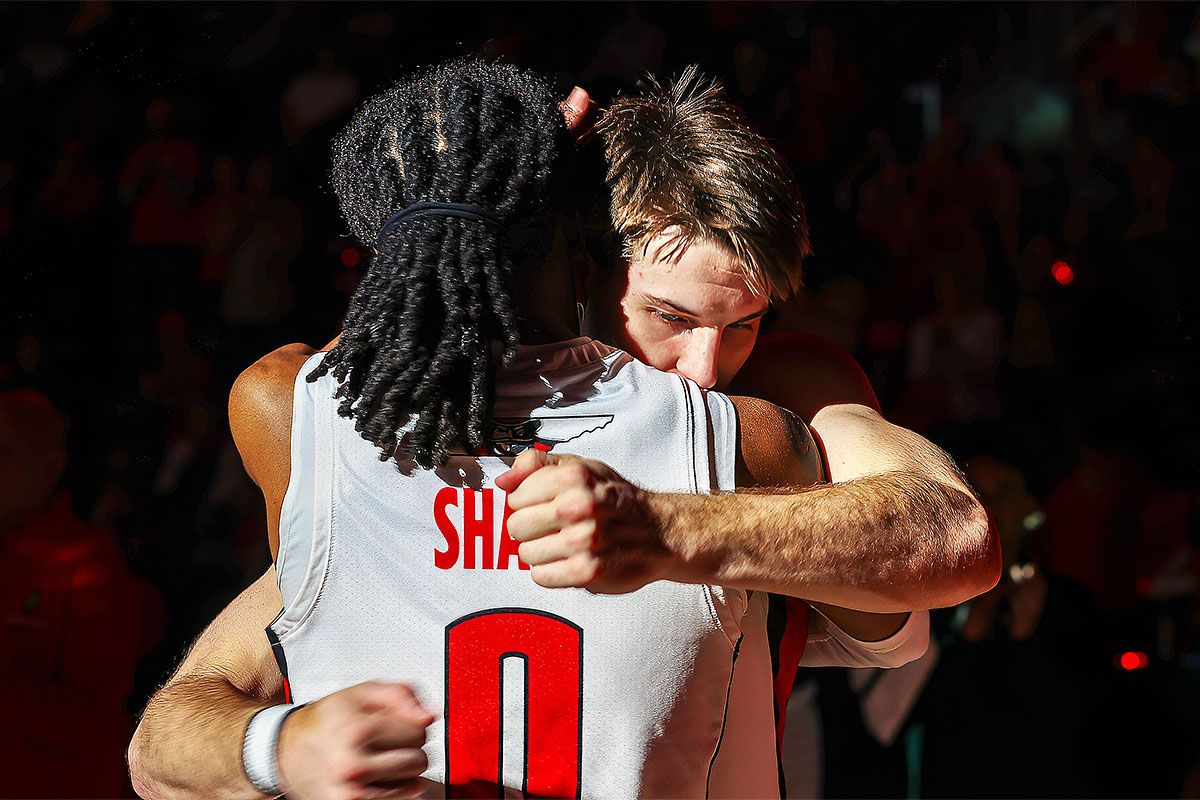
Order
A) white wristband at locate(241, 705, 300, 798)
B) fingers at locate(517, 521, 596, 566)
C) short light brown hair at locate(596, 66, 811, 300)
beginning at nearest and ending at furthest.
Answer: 1. fingers at locate(517, 521, 596, 566)
2. white wristband at locate(241, 705, 300, 798)
3. short light brown hair at locate(596, 66, 811, 300)

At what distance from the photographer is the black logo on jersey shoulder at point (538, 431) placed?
161 cm

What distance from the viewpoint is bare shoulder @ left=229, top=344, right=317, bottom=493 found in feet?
5.58

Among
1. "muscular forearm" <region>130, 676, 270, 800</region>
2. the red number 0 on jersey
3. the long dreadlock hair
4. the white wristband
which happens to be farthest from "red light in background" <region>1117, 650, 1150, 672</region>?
the white wristband

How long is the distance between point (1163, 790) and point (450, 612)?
3.28 meters

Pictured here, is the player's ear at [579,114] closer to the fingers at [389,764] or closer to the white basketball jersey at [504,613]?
the white basketball jersey at [504,613]

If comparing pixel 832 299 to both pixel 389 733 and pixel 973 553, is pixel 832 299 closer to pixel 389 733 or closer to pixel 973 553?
pixel 973 553

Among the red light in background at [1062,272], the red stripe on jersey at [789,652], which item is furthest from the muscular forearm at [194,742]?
the red light in background at [1062,272]

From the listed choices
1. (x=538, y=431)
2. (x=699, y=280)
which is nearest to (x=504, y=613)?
(x=538, y=431)

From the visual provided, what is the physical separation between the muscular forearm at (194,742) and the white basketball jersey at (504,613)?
134 millimetres

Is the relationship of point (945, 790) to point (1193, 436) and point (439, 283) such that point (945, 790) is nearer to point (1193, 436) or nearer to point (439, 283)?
point (1193, 436)

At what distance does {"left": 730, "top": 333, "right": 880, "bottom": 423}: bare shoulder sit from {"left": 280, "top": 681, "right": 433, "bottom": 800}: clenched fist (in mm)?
967

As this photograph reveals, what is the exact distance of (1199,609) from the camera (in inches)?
157

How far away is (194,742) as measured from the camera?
5.41ft

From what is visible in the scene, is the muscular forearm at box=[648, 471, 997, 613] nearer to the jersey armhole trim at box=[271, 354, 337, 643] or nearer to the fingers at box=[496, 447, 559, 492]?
the fingers at box=[496, 447, 559, 492]
